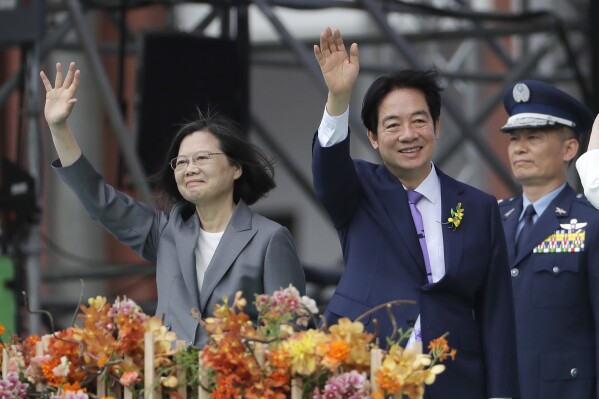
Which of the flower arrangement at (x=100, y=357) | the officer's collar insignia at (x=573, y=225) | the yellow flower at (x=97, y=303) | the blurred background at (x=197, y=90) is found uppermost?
the blurred background at (x=197, y=90)

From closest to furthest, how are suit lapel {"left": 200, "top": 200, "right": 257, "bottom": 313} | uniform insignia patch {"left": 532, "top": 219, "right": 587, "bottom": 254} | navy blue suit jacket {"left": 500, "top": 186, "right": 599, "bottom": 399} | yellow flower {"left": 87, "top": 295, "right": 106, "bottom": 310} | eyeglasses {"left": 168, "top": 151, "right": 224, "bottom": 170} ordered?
yellow flower {"left": 87, "top": 295, "right": 106, "bottom": 310}
suit lapel {"left": 200, "top": 200, "right": 257, "bottom": 313}
eyeglasses {"left": 168, "top": 151, "right": 224, "bottom": 170}
navy blue suit jacket {"left": 500, "top": 186, "right": 599, "bottom": 399}
uniform insignia patch {"left": 532, "top": 219, "right": 587, "bottom": 254}

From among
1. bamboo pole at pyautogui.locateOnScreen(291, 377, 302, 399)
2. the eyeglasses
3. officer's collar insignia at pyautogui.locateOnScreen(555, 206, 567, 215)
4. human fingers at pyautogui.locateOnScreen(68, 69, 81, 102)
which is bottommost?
bamboo pole at pyautogui.locateOnScreen(291, 377, 302, 399)

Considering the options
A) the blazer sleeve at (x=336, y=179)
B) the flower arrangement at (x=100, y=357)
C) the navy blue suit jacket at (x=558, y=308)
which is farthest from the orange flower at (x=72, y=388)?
the navy blue suit jacket at (x=558, y=308)

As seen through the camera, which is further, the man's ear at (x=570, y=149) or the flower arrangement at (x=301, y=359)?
the man's ear at (x=570, y=149)

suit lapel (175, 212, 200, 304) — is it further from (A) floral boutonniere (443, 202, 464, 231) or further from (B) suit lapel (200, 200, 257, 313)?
(A) floral boutonniere (443, 202, 464, 231)

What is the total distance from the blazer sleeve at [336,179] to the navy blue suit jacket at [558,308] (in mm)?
1044

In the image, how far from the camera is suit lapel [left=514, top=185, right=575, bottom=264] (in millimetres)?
5418

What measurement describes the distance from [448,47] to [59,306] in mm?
5864

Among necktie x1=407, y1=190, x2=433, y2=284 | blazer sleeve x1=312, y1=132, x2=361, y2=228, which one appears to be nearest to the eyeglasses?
blazer sleeve x1=312, y1=132, x2=361, y2=228

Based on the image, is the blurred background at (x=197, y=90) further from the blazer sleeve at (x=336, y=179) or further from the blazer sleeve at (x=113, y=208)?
the blazer sleeve at (x=336, y=179)

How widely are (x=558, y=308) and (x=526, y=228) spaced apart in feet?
1.19

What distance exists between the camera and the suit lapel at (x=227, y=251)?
4.66 meters

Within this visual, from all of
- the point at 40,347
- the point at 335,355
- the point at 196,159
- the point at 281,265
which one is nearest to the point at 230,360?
the point at 335,355

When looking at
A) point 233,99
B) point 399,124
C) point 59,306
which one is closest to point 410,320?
point 399,124
